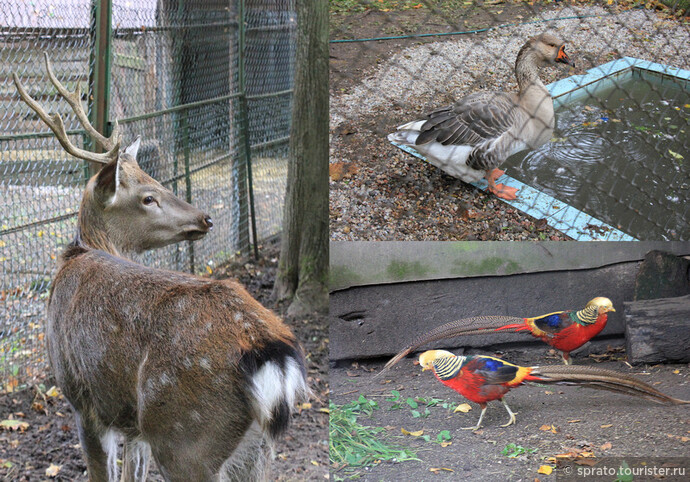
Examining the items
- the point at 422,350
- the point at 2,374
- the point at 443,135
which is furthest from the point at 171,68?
the point at 422,350

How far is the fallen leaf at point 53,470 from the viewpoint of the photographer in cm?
257

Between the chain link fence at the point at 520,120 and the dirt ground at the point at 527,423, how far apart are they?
1.60 feet

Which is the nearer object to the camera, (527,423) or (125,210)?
(527,423)

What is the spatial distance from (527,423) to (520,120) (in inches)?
35.7

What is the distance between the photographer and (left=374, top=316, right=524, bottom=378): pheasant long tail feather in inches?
76.8

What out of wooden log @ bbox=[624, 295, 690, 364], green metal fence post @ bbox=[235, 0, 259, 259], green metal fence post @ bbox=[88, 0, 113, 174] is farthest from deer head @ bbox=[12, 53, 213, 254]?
green metal fence post @ bbox=[235, 0, 259, 259]

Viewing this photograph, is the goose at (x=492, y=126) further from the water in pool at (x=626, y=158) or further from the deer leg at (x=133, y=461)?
the deer leg at (x=133, y=461)

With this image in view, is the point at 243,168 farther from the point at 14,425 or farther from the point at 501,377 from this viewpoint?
the point at 501,377

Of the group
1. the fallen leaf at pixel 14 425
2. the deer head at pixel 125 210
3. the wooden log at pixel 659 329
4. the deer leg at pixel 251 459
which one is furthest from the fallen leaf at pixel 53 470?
the wooden log at pixel 659 329

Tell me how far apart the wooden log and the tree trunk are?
1.65 metres

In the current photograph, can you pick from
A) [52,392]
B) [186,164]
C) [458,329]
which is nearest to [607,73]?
[458,329]

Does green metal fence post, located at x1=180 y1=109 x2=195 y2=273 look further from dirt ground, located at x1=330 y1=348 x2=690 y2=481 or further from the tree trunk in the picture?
dirt ground, located at x1=330 y1=348 x2=690 y2=481

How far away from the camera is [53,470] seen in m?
2.58

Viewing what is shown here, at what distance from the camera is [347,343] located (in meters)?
2.02
